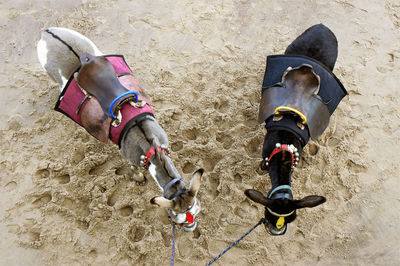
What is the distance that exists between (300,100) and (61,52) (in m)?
3.04

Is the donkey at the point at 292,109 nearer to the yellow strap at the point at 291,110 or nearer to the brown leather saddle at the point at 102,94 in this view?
the yellow strap at the point at 291,110

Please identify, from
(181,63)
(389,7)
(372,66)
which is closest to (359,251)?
(372,66)

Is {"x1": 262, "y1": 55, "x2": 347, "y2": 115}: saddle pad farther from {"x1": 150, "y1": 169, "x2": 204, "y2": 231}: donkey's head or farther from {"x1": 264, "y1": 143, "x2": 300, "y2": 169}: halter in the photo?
{"x1": 150, "y1": 169, "x2": 204, "y2": 231}: donkey's head

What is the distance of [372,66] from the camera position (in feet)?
16.3

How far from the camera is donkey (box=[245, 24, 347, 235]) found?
2992 millimetres

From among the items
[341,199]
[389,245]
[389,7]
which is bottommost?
[389,245]

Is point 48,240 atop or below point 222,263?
atop

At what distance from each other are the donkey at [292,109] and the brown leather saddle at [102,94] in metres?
1.57

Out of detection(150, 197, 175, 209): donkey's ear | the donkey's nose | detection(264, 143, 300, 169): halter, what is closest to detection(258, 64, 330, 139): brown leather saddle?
detection(264, 143, 300, 169): halter

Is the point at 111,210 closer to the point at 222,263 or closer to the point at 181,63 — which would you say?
the point at 222,263

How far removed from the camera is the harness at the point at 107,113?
334cm

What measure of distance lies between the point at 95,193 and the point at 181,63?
244 centimetres

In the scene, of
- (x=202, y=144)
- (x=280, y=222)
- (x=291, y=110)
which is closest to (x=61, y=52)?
(x=202, y=144)

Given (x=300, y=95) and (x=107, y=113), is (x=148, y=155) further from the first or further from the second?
(x=300, y=95)
